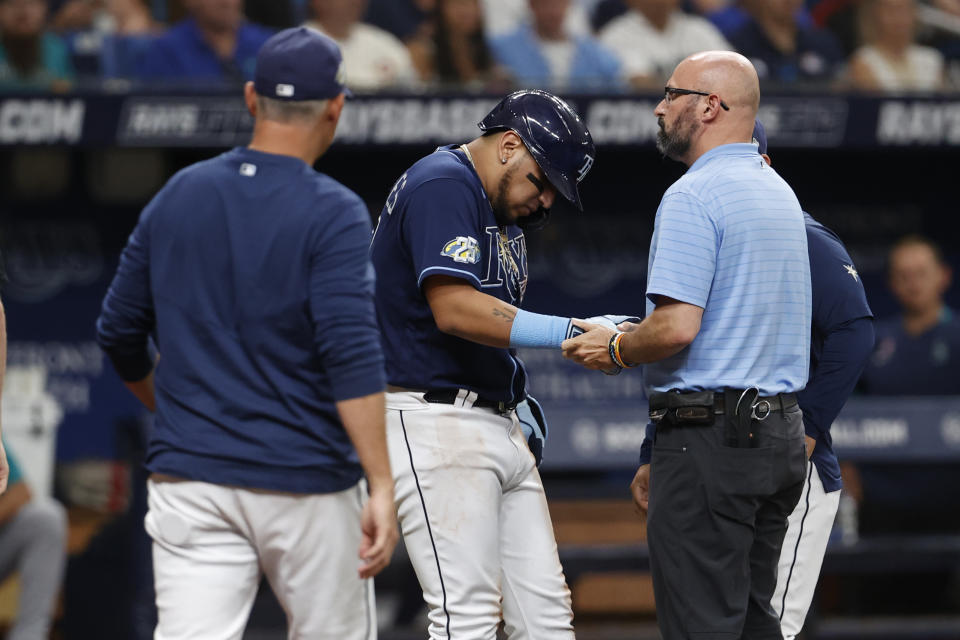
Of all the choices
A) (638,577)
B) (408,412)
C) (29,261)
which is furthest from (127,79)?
(408,412)

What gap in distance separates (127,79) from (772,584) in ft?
15.9

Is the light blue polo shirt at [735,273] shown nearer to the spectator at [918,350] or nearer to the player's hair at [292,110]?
the player's hair at [292,110]

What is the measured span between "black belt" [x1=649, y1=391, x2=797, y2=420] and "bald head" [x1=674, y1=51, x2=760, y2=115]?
0.71m

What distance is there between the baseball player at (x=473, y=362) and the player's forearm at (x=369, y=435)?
2.15 feet

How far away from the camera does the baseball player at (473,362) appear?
3.06 m

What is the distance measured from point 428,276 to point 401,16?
15.1ft

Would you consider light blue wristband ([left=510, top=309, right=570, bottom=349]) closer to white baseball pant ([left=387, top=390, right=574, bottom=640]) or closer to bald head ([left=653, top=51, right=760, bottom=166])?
white baseball pant ([left=387, top=390, right=574, bottom=640])

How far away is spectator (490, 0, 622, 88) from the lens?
7.09 meters

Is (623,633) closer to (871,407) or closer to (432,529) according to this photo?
(871,407)

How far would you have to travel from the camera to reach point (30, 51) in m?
6.72

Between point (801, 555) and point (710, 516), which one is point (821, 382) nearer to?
point (801, 555)

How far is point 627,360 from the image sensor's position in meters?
3.09

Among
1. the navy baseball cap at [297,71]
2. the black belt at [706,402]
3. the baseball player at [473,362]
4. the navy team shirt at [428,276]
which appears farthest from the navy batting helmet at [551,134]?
the navy baseball cap at [297,71]

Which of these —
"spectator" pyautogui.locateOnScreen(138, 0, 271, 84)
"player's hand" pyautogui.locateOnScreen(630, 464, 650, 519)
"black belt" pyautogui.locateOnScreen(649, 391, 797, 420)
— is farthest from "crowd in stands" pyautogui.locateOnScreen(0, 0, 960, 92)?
"black belt" pyautogui.locateOnScreen(649, 391, 797, 420)
